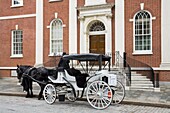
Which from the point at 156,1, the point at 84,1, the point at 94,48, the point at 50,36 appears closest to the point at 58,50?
the point at 50,36

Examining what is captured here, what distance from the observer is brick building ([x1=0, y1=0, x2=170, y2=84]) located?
1666 centimetres

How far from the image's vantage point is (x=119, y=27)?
1770 cm

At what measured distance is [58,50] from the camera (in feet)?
65.6

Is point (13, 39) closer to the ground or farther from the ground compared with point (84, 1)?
closer to the ground

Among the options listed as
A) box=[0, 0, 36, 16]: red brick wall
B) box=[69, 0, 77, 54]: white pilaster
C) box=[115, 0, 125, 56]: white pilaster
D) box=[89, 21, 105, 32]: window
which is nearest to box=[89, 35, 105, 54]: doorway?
box=[89, 21, 105, 32]: window

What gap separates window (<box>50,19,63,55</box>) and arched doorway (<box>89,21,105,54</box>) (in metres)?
2.30

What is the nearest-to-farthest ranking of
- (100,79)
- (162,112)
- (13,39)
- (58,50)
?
1. (162,112)
2. (100,79)
3. (58,50)
4. (13,39)

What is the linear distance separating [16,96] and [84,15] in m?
7.64

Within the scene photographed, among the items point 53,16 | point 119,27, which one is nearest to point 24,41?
point 53,16

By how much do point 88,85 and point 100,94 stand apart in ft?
2.35

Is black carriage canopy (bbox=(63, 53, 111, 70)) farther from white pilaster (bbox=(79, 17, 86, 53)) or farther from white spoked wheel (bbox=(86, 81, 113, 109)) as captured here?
white pilaster (bbox=(79, 17, 86, 53))

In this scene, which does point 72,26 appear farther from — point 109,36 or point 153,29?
point 153,29

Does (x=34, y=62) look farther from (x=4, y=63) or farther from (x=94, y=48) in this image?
(x=94, y=48)

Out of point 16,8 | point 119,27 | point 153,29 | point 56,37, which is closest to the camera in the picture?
point 153,29
